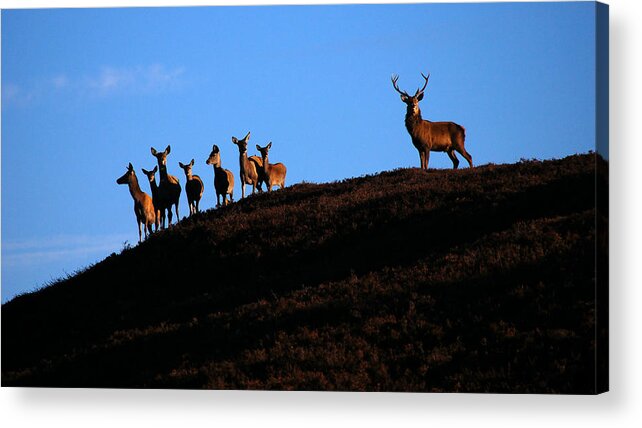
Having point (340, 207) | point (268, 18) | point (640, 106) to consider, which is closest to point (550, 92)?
point (640, 106)

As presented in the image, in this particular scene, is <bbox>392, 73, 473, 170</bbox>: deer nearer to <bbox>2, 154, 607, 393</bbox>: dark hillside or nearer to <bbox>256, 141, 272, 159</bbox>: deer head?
<bbox>2, 154, 607, 393</bbox>: dark hillside

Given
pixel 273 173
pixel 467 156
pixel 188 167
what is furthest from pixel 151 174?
pixel 467 156

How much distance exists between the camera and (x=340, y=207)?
69.9ft

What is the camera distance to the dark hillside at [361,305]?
620 inches

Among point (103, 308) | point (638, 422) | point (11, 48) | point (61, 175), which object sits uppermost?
point (11, 48)

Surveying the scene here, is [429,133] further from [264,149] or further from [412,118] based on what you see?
[264,149]

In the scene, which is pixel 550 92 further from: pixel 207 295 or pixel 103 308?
pixel 103 308

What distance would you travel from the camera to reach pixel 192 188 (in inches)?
896

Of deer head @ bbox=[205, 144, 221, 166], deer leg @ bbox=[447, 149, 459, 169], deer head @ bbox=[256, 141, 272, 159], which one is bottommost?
deer head @ bbox=[205, 144, 221, 166]

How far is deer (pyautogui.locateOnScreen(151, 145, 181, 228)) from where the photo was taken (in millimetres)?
18000

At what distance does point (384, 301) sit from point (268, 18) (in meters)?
4.35

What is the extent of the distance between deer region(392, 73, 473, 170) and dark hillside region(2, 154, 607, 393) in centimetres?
97

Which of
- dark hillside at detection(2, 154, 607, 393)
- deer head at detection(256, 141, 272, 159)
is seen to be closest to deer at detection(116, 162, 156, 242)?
dark hillside at detection(2, 154, 607, 393)

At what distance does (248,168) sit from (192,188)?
4.04ft
